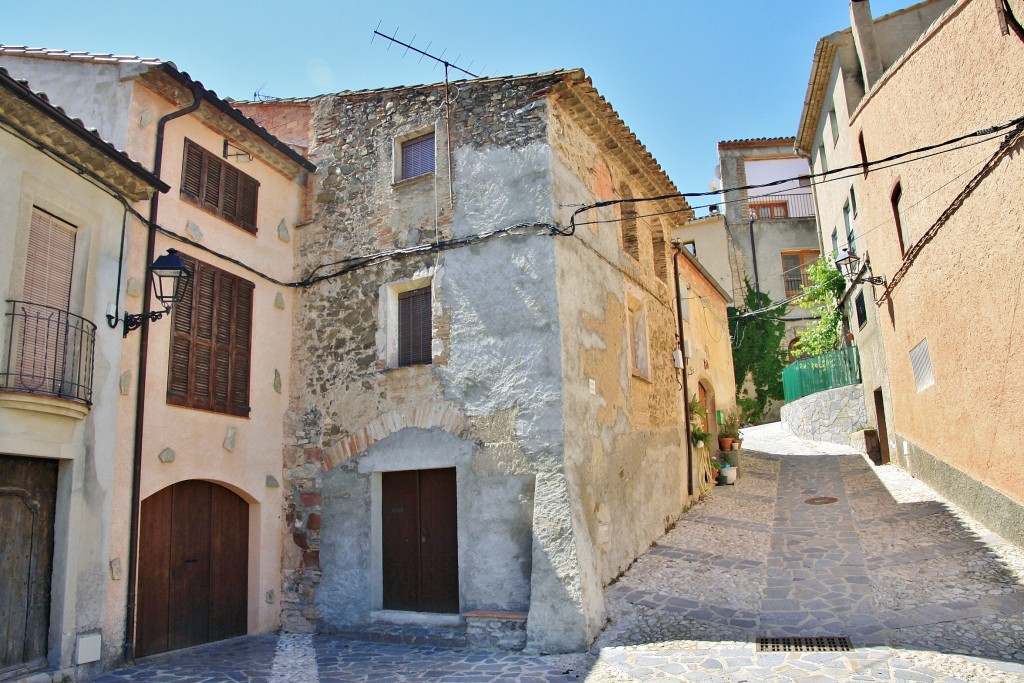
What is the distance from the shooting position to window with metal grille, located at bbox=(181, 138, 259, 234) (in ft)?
30.0

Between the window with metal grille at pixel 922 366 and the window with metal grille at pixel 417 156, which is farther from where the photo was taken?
the window with metal grille at pixel 922 366

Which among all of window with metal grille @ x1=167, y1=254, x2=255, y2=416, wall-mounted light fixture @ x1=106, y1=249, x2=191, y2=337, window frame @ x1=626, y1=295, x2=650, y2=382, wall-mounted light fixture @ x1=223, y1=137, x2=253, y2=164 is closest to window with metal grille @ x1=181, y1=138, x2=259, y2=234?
wall-mounted light fixture @ x1=223, y1=137, x2=253, y2=164

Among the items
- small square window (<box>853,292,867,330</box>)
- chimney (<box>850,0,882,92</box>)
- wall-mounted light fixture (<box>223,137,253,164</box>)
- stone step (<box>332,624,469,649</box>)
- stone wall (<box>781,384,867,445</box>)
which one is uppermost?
chimney (<box>850,0,882,92</box>)

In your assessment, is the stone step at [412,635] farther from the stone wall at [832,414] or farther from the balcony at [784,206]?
the balcony at [784,206]

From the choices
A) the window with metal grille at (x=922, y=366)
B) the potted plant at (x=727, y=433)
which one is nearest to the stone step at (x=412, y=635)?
the window with metal grille at (x=922, y=366)

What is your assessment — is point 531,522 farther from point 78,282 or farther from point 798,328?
point 798,328

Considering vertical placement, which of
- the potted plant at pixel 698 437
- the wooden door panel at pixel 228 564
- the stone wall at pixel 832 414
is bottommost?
the wooden door panel at pixel 228 564

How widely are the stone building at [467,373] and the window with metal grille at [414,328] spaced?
30 millimetres

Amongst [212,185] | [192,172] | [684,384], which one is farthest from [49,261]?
[684,384]

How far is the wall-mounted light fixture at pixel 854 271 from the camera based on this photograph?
13.6 meters

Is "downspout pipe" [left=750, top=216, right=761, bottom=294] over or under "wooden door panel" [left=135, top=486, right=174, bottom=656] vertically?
over

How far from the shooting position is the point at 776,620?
7.74 m

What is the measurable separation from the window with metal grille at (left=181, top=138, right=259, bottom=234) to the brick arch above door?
10.3 feet

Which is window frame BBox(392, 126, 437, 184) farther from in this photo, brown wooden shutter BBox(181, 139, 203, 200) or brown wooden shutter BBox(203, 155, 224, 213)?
brown wooden shutter BBox(181, 139, 203, 200)
